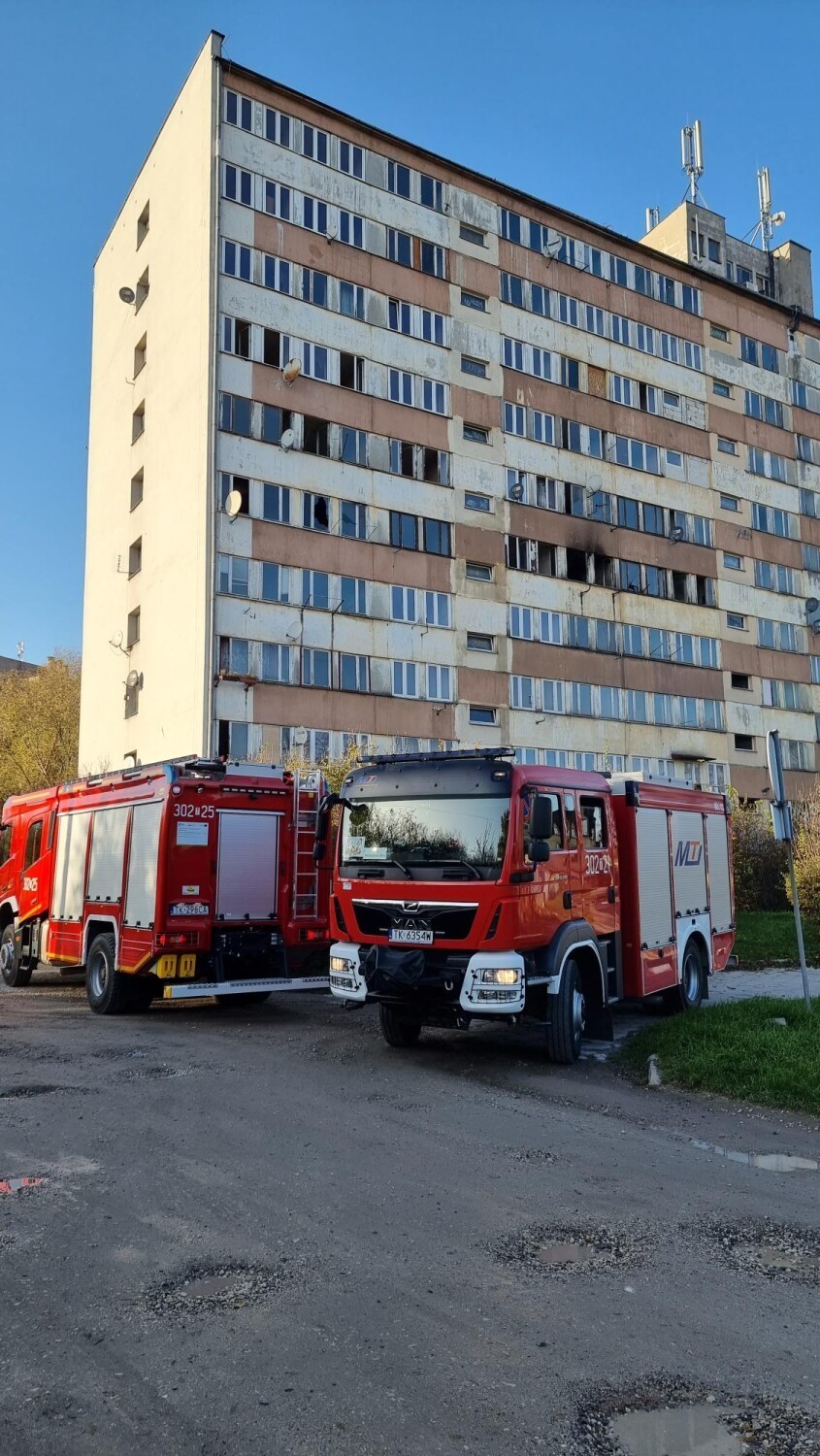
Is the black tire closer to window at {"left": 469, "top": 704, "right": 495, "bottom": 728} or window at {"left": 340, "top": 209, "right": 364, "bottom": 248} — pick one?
window at {"left": 469, "top": 704, "right": 495, "bottom": 728}

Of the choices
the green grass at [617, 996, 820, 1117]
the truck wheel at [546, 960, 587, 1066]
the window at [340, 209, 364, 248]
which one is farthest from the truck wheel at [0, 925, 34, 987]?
the window at [340, 209, 364, 248]

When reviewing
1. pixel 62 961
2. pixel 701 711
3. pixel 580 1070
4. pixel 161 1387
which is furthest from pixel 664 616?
pixel 161 1387

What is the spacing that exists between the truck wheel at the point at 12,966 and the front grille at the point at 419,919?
31.4 feet

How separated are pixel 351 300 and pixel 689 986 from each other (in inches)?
1152

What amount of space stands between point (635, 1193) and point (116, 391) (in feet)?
133

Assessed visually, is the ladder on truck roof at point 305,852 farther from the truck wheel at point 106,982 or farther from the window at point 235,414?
the window at point 235,414

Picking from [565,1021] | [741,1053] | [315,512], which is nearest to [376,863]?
[565,1021]

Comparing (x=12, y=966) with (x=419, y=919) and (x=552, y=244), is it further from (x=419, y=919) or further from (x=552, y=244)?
(x=552, y=244)

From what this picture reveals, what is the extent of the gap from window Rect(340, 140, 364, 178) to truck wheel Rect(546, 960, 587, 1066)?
3412 cm

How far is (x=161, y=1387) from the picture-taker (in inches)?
148

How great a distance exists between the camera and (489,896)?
932 centimetres

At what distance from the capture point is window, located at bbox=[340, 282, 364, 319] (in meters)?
35.8

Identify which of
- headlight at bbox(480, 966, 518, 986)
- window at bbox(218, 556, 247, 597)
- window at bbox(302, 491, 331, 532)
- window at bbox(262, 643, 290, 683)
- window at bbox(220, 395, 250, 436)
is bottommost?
headlight at bbox(480, 966, 518, 986)

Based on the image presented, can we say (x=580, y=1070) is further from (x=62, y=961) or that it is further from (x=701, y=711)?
(x=701, y=711)
